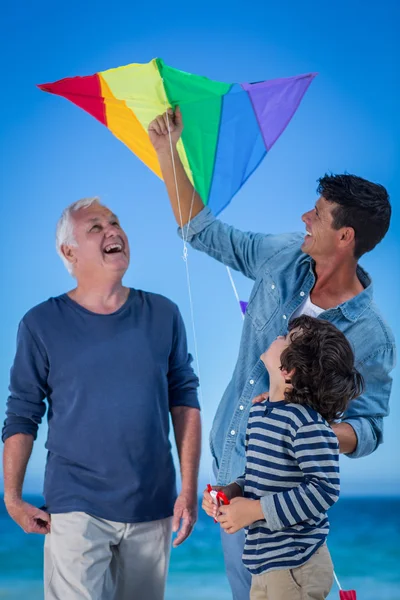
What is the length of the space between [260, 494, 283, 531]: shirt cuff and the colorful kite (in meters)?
1.18

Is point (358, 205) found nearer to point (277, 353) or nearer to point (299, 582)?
point (277, 353)

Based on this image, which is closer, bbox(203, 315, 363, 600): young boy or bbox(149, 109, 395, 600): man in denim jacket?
bbox(203, 315, 363, 600): young boy

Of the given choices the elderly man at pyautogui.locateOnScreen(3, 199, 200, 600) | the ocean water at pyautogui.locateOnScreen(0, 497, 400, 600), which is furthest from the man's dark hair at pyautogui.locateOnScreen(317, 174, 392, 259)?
the ocean water at pyautogui.locateOnScreen(0, 497, 400, 600)

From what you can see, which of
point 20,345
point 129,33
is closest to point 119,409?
point 20,345

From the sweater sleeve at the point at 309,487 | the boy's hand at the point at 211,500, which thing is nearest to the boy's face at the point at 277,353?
the sweater sleeve at the point at 309,487

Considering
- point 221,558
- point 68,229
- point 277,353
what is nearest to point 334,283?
point 277,353

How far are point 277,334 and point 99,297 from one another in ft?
1.74

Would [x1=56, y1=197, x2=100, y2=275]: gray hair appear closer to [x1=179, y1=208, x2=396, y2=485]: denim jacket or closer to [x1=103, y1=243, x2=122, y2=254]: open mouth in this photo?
[x1=103, y1=243, x2=122, y2=254]: open mouth

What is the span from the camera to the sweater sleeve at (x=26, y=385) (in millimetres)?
2283

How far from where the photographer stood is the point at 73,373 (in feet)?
7.47

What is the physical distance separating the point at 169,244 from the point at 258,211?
55cm

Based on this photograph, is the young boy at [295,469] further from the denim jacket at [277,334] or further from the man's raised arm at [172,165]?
the man's raised arm at [172,165]

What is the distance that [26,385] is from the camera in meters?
2.29

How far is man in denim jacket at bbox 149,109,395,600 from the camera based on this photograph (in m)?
2.48
